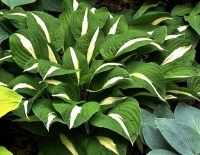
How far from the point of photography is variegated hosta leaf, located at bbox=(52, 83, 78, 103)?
200cm

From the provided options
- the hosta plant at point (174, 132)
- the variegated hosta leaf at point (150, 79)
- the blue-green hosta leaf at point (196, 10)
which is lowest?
the hosta plant at point (174, 132)

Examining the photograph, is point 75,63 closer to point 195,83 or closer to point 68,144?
point 68,144

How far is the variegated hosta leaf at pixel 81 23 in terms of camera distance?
7.77 feet

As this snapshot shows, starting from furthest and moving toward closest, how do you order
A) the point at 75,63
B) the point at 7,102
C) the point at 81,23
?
the point at 81,23 → the point at 75,63 → the point at 7,102

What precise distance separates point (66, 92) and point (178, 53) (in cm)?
73

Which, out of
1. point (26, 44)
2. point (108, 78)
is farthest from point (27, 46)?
point (108, 78)

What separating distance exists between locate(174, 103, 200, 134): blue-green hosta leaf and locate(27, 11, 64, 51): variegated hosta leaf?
0.75 m

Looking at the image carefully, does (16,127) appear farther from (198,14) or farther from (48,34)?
(198,14)

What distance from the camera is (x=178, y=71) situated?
2.23m

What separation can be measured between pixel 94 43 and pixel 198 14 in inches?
38.3

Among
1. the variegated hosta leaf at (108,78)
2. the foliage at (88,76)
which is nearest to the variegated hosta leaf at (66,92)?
the foliage at (88,76)

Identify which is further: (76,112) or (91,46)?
(91,46)

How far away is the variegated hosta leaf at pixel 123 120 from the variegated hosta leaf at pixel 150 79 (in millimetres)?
121

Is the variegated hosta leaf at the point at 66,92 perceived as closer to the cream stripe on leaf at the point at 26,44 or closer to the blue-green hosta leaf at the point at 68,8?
the cream stripe on leaf at the point at 26,44
